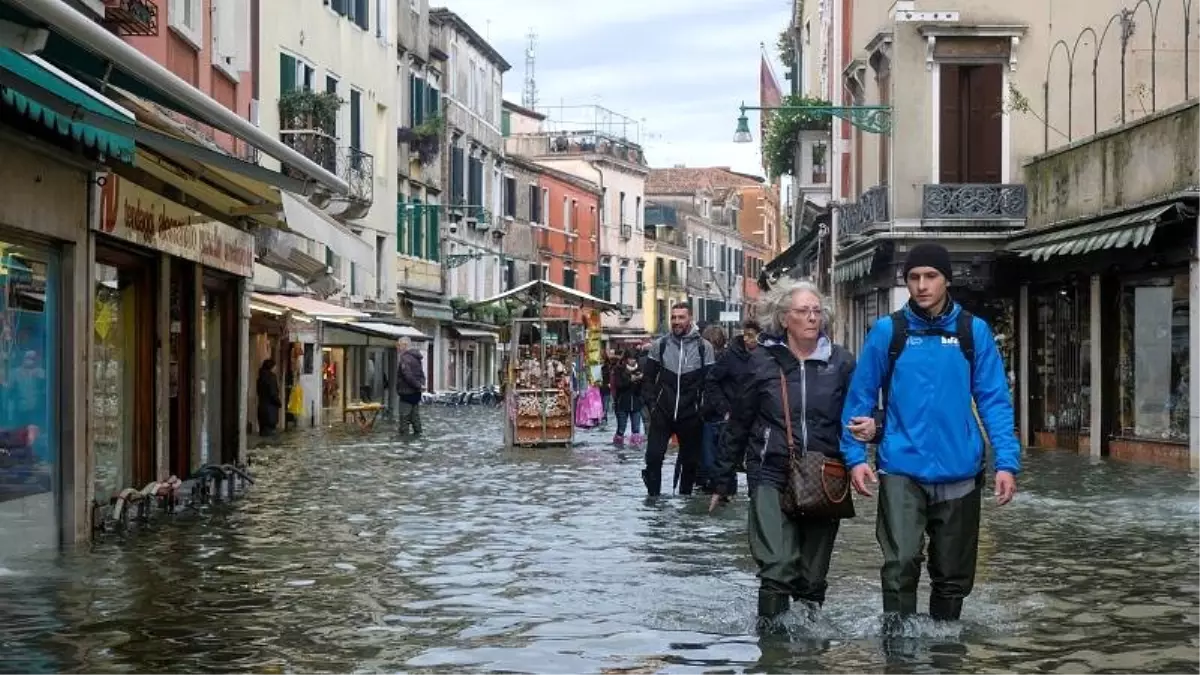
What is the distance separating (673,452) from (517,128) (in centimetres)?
5717

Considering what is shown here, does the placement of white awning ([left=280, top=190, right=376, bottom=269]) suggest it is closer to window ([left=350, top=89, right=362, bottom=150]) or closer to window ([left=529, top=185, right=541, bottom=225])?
window ([left=350, top=89, right=362, bottom=150])

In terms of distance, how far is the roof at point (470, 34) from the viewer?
57.6 meters

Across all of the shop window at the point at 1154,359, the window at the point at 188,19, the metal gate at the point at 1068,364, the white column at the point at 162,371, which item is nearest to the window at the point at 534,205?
the metal gate at the point at 1068,364

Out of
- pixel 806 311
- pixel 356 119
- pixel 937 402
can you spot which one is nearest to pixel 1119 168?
pixel 806 311

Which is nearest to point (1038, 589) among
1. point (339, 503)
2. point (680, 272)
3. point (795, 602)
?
point (795, 602)

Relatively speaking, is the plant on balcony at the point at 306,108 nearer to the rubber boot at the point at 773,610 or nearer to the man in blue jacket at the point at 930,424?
the rubber boot at the point at 773,610

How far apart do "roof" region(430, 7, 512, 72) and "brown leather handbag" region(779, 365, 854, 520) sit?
50468 mm

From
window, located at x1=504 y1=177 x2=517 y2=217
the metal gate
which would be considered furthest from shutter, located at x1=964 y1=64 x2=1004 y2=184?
window, located at x1=504 y1=177 x2=517 y2=217

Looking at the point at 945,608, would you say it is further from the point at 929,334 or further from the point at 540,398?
the point at 540,398

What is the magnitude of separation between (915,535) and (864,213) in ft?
85.0

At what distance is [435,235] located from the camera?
56.6 m

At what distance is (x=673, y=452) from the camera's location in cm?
2605

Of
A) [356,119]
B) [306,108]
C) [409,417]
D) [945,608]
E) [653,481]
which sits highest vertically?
[356,119]

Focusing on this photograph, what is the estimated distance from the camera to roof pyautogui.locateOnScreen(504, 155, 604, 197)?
68444mm
